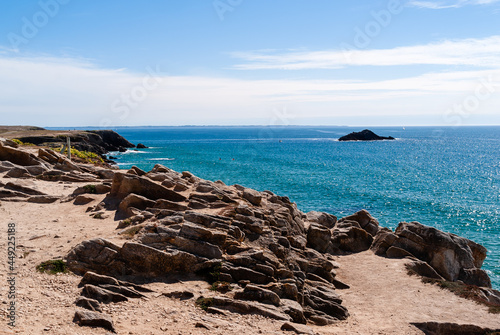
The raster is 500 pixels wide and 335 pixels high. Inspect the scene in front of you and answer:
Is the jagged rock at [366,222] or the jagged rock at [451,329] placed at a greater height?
the jagged rock at [366,222]

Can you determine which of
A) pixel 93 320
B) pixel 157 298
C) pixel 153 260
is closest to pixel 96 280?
pixel 157 298

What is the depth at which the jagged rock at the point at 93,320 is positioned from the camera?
13797mm

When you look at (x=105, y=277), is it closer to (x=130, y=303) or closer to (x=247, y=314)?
(x=130, y=303)

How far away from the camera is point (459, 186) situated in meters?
76.8

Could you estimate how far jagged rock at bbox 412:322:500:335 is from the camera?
19672 mm

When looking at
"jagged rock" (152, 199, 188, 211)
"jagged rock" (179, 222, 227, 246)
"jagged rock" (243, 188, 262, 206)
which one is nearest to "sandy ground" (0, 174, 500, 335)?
"jagged rock" (179, 222, 227, 246)

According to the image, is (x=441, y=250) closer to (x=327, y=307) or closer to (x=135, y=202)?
(x=327, y=307)

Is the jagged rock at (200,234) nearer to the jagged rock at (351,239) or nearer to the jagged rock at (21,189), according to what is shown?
the jagged rock at (21,189)

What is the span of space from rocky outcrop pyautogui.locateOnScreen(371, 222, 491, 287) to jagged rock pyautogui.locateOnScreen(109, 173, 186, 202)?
17364 mm

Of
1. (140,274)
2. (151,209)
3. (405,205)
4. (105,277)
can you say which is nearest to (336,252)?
(151,209)

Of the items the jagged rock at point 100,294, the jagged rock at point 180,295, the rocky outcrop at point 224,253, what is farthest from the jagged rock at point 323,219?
the jagged rock at point 100,294

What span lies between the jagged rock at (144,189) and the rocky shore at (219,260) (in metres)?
0.08

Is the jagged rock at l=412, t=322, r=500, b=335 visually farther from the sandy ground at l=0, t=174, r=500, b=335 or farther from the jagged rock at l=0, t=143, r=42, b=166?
the jagged rock at l=0, t=143, r=42, b=166

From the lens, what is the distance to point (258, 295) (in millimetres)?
17953
